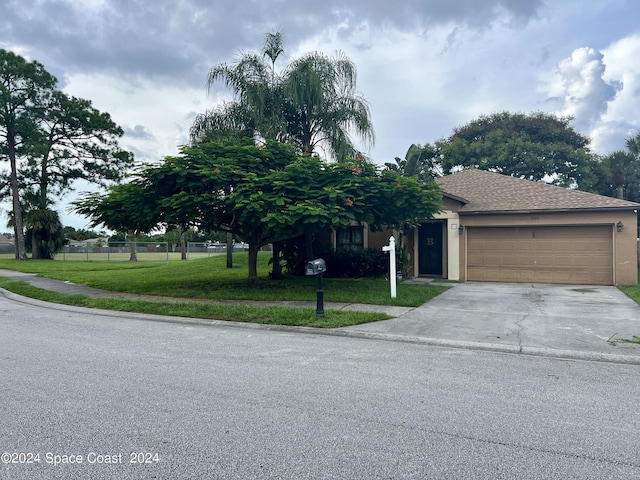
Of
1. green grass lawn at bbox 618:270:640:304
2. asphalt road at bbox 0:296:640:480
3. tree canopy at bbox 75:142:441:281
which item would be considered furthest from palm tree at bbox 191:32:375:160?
asphalt road at bbox 0:296:640:480

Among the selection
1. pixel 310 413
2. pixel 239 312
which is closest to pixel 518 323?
pixel 239 312

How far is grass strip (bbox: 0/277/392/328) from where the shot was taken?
8.91 metres

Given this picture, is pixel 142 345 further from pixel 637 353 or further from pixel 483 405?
pixel 637 353

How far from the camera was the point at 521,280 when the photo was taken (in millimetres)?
16500

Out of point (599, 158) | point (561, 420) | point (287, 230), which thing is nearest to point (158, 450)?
point (561, 420)

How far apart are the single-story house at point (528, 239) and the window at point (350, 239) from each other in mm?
361

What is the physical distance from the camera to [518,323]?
28.9ft

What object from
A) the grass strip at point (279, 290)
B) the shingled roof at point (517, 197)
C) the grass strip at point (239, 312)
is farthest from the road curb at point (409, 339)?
the shingled roof at point (517, 197)

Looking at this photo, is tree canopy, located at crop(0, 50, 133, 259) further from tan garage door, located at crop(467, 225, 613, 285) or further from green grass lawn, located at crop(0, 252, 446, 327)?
tan garage door, located at crop(467, 225, 613, 285)

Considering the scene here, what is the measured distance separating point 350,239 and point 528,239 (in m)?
6.97

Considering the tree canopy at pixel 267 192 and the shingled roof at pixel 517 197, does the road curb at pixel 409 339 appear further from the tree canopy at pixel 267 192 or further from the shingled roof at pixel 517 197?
the shingled roof at pixel 517 197

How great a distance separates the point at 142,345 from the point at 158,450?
405 cm

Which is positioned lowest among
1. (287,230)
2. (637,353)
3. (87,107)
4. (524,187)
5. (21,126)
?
(637,353)

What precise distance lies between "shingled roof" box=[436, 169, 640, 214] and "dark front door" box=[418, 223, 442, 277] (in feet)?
5.25
